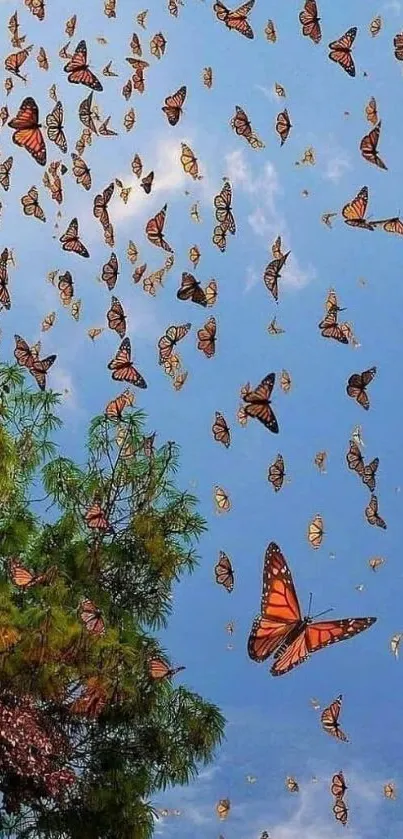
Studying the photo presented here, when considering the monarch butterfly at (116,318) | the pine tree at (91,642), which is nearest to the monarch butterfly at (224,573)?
the pine tree at (91,642)

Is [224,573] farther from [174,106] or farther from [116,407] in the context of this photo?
[174,106]

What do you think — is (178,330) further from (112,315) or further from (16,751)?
(16,751)

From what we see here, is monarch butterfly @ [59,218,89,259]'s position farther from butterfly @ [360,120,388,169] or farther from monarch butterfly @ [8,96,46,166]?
butterfly @ [360,120,388,169]

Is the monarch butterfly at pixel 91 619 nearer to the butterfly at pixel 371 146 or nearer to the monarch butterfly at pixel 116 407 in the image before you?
the monarch butterfly at pixel 116 407

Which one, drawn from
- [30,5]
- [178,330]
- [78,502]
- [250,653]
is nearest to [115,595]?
[78,502]

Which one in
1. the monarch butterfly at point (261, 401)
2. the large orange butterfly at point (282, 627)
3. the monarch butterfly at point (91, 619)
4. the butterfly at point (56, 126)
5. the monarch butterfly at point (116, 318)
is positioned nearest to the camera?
the large orange butterfly at point (282, 627)

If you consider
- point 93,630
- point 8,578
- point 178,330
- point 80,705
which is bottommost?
point 80,705

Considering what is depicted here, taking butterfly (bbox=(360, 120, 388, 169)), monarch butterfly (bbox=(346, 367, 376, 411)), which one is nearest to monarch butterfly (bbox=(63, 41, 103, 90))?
butterfly (bbox=(360, 120, 388, 169))
